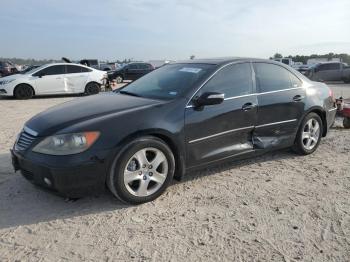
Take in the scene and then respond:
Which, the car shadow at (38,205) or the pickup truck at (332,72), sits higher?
the pickup truck at (332,72)


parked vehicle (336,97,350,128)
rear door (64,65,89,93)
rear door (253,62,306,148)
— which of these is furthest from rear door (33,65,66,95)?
rear door (253,62,306,148)

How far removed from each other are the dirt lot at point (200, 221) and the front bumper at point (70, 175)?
264 millimetres

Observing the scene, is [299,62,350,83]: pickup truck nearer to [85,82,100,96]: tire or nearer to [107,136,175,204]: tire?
[85,82,100,96]: tire

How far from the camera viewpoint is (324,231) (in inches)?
142

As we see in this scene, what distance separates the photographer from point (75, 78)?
15742 mm

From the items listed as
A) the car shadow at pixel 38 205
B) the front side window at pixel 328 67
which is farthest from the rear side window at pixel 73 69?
the front side window at pixel 328 67

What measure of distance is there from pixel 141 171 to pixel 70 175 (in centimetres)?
75

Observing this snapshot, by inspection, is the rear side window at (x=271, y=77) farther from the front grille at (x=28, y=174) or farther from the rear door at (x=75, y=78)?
the rear door at (x=75, y=78)

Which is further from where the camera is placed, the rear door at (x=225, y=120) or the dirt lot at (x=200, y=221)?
the rear door at (x=225, y=120)

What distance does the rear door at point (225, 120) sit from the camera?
453cm

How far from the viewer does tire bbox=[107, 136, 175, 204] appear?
397cm

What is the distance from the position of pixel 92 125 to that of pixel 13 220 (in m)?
1.19

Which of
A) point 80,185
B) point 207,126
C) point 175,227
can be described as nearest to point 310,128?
point 207,126

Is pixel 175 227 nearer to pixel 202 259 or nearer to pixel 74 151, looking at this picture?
pixel 202 259
